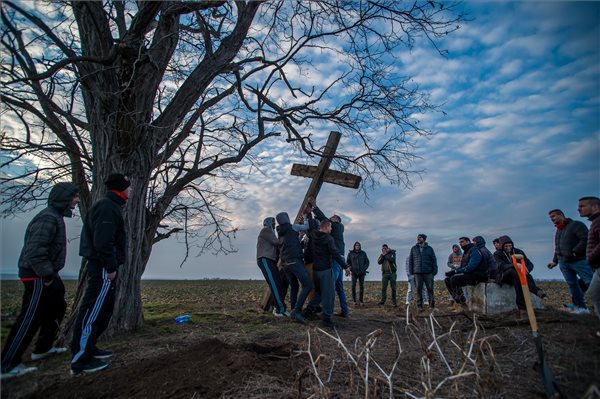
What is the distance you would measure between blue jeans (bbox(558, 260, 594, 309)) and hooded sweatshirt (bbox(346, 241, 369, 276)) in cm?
587

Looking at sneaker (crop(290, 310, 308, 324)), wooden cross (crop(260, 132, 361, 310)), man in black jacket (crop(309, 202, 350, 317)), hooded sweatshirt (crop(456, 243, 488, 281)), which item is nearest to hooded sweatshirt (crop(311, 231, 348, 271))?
sneaker (crop(290, 310, 308, 324))

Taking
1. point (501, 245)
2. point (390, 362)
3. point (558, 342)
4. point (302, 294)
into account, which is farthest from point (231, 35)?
point (501, 245)

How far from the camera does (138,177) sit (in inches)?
238

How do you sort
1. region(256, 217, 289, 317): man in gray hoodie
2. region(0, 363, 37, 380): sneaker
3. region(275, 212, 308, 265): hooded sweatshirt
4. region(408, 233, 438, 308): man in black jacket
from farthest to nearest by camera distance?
region(408, 233, 438, 308): man in black jacket, region(256, 217, 289, 317): man in gray hoodie, region(275, 212, 308, 265): hooded sweatshirt, region(0, 363, 37, 380): sneaker

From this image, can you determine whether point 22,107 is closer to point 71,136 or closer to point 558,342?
point 71,136

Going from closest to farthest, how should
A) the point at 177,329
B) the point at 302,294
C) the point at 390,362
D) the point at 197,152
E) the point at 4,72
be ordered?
1. the point at 390,362
2. the point at 4,72
3. the point at 177,329
4. the point at 302,294
5. the point at 197,152

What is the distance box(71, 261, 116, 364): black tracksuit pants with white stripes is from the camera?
3905 mm

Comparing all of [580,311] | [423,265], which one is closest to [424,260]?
[423,265]

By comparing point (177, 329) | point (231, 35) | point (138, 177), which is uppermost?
point (231, 35)

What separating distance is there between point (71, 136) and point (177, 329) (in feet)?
14.1

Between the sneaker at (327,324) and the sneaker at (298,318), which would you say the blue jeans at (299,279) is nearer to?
the sneaker at (298,318)

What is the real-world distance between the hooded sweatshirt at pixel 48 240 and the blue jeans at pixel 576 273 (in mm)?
8726

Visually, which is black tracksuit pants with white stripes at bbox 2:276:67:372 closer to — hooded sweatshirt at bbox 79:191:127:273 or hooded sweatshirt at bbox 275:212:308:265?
hooded sweatshirt at bbox 79:191:127:273

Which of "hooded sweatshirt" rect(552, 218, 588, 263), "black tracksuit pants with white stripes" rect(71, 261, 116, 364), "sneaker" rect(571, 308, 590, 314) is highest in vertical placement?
"hooded sweatshirt" rect(552, 218, 588, 263)
